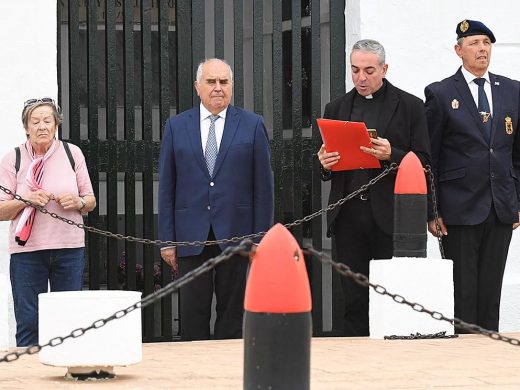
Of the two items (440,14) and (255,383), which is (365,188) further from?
(255,383)

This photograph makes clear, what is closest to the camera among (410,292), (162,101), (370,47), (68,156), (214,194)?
(410,292)

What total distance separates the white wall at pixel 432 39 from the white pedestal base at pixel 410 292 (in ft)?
6.99

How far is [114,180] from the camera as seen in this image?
8.71 meters

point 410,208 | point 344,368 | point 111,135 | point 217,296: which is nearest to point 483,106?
point 410,208

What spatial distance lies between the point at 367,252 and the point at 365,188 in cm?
38

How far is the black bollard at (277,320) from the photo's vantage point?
4098 mm

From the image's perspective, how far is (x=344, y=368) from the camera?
5.55m

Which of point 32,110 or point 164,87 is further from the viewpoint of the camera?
point 164,87

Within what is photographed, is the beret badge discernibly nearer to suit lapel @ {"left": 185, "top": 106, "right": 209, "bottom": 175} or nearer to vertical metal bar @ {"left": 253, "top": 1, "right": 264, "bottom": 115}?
suit lapel @ {"left": 185, "top": 106, "right": 209, "bottom": 175}

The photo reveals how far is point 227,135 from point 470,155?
1.33 m

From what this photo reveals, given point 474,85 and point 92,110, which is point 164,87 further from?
point 474,85

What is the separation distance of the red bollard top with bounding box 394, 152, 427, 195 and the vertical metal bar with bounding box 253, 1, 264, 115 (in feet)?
6.92

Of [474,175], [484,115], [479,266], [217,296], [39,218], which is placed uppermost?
[484,115]

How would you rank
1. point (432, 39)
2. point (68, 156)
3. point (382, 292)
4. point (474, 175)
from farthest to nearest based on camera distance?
point (432, 39) → point (68, 156) → point (474, 175) → point (382, 292)
